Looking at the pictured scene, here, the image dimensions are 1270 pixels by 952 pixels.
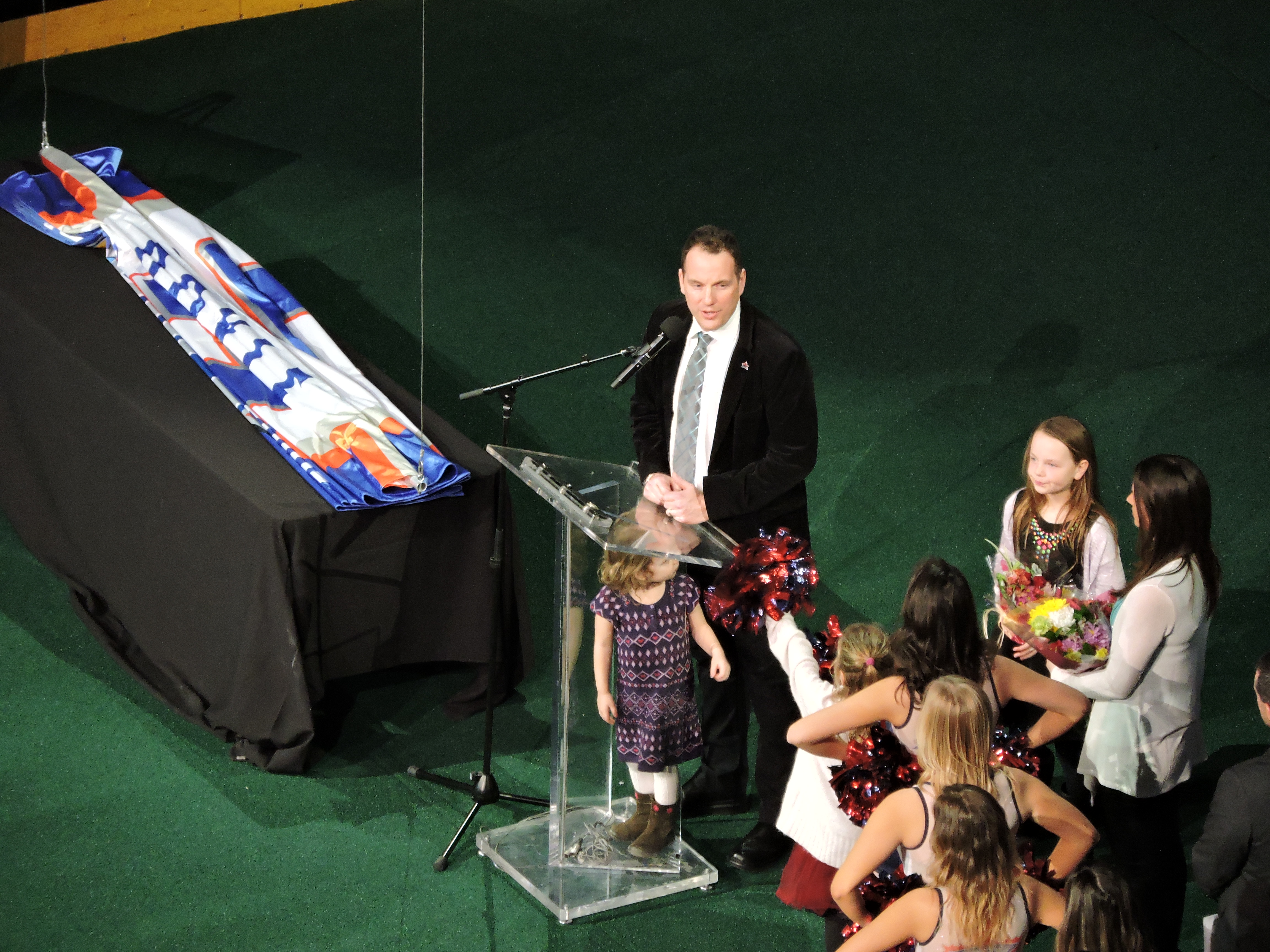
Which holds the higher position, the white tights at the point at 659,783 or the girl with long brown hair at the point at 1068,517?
the girl with long brown hair at the point at 1068,517

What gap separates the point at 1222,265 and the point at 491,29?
415 centimetres

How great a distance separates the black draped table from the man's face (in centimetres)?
111

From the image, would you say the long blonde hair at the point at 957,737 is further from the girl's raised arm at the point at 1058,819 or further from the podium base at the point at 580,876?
the podium base at the point at 580,876

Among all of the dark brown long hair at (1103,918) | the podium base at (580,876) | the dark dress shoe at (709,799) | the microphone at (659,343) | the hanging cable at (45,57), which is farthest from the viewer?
the hanging cable at (45,57)

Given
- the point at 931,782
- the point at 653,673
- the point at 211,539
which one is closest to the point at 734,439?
the point at 653,673

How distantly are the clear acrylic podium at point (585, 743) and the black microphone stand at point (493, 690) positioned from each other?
114 millimetres

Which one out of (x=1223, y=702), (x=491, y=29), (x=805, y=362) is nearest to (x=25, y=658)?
(x=805, y=362)

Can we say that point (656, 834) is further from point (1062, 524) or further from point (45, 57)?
point (45, 57)

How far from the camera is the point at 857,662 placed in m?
3.04

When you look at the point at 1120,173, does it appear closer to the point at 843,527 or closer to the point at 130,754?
the point at 843,527

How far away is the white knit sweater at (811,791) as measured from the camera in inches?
121

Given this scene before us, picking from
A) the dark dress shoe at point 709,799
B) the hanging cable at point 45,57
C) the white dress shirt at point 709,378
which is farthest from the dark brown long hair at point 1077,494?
the hanging cable at point 45,57

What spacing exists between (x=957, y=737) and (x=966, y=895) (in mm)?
300

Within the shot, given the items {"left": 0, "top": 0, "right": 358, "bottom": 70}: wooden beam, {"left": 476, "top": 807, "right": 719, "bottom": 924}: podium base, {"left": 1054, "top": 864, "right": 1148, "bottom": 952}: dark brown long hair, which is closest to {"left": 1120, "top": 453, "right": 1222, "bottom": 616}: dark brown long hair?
{"left": 1054, "top": 864, "right": 1148, "bottom": 952}: dark brown long hair
